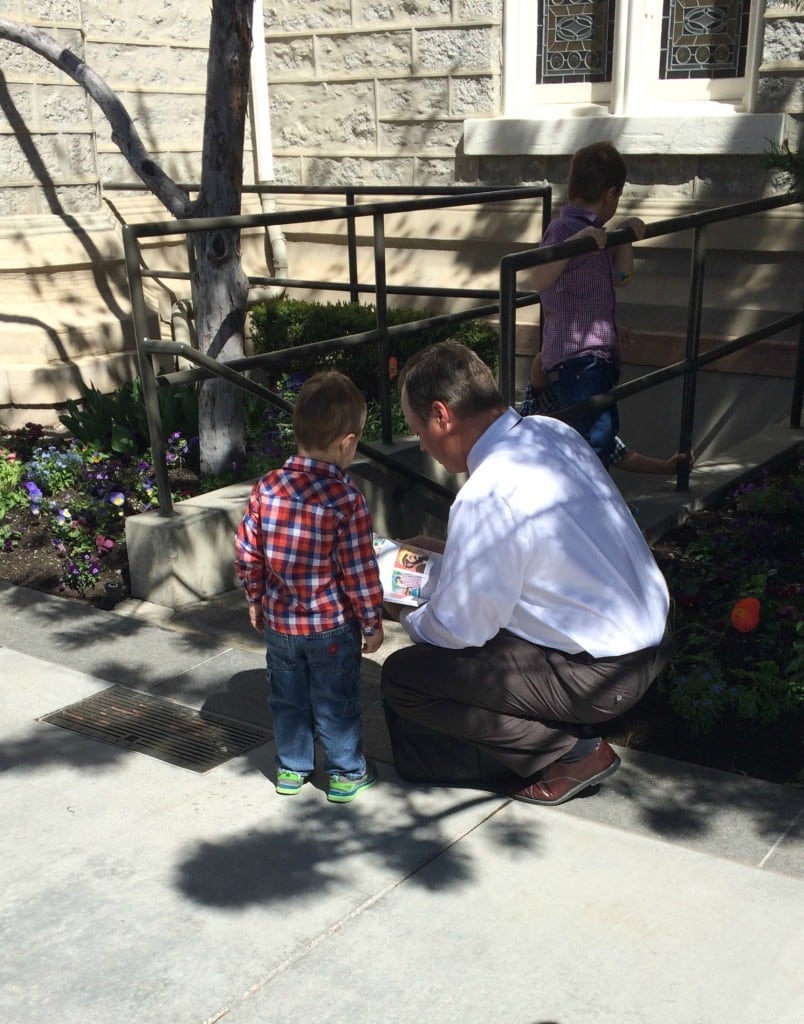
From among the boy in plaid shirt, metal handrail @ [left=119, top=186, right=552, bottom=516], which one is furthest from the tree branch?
the boy in plaid shirt

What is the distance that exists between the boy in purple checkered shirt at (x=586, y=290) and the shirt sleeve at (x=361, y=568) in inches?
71.5

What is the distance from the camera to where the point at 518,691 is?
10.4 feet

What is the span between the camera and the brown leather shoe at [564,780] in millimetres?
3332

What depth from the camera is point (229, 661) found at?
4348 millimetres

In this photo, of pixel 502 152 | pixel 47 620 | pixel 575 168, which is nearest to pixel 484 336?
pixel 502 152

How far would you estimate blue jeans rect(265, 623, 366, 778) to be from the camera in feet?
10.8

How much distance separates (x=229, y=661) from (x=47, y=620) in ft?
2.94

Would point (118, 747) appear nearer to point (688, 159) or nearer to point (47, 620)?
point (47, 620)

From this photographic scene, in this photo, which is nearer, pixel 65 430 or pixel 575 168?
pixel 575 168

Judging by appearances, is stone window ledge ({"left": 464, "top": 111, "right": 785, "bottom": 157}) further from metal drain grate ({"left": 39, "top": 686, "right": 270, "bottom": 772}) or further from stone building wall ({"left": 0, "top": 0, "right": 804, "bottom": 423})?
metal drain grate ({"left": 39, "top": 686, "right": 270, "bottom": 772})

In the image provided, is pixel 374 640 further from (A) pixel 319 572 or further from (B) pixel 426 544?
(B) pixel 426 544

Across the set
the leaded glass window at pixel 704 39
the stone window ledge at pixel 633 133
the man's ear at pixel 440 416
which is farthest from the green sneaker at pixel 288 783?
the leaded glass window at pixel 704 39

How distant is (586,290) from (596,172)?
461mm

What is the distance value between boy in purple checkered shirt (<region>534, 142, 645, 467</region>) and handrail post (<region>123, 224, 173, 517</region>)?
5.10ft
